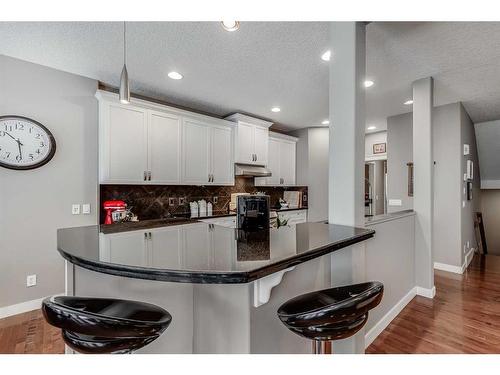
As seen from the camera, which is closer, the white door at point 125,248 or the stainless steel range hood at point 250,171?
the white door at point 125,248

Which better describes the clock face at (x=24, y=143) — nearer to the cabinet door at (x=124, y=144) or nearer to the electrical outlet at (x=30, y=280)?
the cabinet door at (x=124, y=144)

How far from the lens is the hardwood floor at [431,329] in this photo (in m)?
2.04

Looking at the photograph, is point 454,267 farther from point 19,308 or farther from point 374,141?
point 19,308

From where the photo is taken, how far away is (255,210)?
1711mm

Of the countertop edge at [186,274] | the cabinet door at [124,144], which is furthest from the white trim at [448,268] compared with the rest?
the cabinet door at [124,144]

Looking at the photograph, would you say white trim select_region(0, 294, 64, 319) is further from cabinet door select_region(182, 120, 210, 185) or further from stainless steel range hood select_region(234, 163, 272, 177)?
stainless steel range hood select_region(234, 163, 272, 177)

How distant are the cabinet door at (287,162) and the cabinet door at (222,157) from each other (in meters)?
1.40

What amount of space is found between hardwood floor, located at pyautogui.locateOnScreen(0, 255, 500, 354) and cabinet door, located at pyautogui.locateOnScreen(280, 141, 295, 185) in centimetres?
316

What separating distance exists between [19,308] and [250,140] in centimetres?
377

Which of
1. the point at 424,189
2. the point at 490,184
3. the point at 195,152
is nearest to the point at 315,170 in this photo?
the point at 424,189

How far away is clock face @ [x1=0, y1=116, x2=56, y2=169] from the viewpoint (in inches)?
98.9
